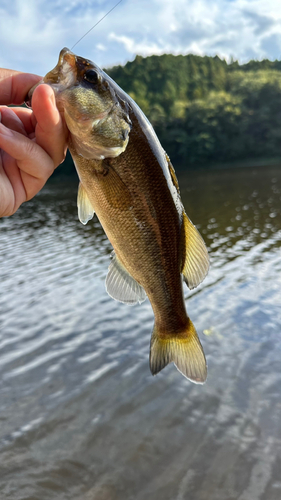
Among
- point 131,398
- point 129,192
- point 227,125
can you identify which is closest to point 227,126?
point 227,125

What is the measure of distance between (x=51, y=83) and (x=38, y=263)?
14332mm

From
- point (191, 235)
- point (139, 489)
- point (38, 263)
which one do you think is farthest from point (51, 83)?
point (38, 263)

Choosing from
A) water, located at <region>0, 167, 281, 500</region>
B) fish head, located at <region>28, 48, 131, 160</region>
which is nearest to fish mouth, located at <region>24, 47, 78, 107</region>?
fish head, located at <region>28, 48, 131, 160</region>

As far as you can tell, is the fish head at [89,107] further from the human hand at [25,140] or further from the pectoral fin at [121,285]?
the pectoral fin at [121,285]

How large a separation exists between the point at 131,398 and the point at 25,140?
6.35 meters

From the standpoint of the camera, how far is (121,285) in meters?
2.52

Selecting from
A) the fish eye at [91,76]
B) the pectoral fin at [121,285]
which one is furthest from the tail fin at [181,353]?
the fish eye at [91,76]

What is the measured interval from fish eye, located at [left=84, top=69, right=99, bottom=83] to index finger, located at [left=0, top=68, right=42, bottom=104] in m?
0.40

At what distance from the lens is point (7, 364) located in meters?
8.64

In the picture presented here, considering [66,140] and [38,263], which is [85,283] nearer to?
[38,263]

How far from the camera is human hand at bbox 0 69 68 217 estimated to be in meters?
1.82

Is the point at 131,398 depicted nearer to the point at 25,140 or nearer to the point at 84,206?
the point at 84,206

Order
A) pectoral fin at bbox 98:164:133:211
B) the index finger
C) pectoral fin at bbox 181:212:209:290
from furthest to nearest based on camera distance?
1. pectoral fin at bbox 181:212:209:290
2. the index finger
3. pectoral fin at bbox 98:164:133:211

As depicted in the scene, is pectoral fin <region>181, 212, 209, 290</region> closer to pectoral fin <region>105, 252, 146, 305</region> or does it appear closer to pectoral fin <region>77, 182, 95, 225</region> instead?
pectoral fin <region>105, 252, 146, 305</region>
